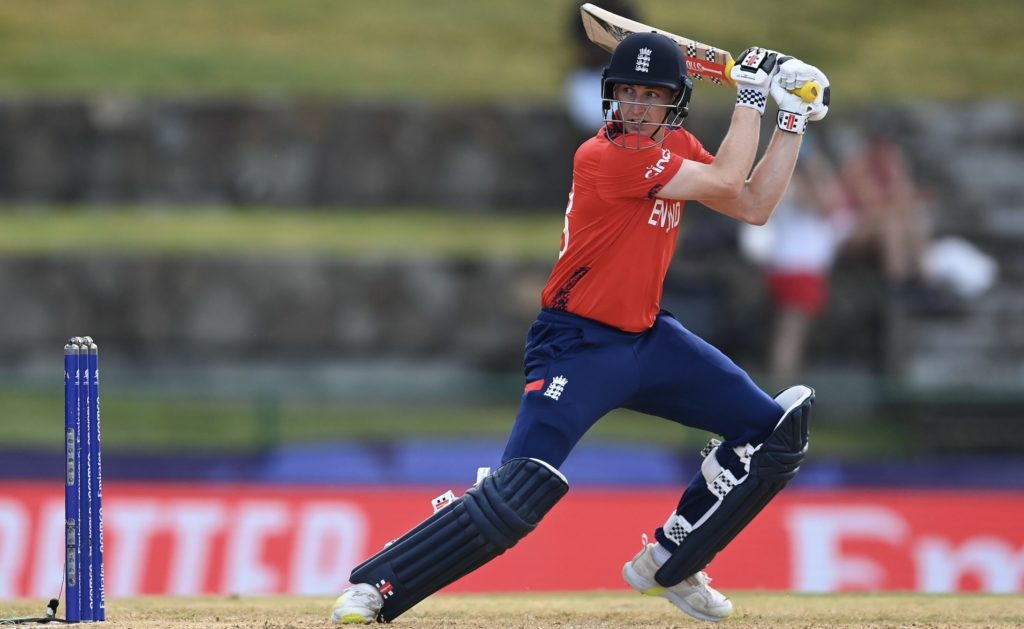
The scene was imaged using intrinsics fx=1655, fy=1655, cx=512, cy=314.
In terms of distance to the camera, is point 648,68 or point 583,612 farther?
point 583,612

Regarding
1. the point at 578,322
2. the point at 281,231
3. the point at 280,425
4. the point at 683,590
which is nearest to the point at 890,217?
the point at 280,425

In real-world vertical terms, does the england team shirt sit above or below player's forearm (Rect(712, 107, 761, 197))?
below

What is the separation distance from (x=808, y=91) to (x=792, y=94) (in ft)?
0.21

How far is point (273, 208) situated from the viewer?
670 inches

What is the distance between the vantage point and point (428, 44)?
20.7m

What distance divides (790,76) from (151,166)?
11354 millimetres

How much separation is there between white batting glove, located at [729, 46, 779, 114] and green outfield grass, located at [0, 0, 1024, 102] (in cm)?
1147

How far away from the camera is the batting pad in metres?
6.37

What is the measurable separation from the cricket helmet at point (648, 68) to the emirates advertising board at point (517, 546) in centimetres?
465

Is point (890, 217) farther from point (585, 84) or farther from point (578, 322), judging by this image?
point (578, 322)

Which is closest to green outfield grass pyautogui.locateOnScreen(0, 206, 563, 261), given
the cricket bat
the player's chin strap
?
the cricket bat

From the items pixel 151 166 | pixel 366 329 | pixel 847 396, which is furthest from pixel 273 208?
pixel 847 396

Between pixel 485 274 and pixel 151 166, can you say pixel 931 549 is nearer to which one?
pixel 485 274

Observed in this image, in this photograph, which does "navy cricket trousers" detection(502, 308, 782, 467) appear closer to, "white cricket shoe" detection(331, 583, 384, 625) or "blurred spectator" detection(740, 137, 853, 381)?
"white cricket shoe" detection(331, 583, 384, 625)
